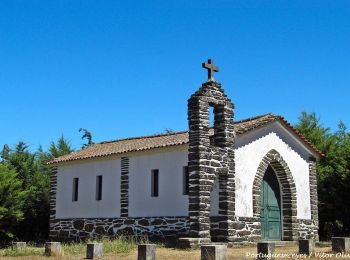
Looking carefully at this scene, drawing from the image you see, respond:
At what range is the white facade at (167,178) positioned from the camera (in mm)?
20219

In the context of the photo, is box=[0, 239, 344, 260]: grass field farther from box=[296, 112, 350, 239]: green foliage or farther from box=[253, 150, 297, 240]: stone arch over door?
box=[296, 112, 350, 239]: green foliage

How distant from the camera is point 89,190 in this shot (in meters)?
24.3

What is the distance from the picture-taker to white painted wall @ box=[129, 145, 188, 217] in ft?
67.6

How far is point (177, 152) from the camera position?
68.5ft

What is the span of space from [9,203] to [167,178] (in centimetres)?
935

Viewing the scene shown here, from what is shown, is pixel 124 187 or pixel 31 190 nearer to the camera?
pixel 124 187

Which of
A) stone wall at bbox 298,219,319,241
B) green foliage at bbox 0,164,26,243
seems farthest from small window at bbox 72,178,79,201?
stone wall at bbox 298,219,319,241

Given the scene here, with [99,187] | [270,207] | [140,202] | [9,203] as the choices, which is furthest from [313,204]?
[9,203]

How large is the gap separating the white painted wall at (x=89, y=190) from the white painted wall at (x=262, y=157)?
5.91 metres

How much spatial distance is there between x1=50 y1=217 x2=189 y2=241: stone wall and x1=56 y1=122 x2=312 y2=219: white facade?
0.25m

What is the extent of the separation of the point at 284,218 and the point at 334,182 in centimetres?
476

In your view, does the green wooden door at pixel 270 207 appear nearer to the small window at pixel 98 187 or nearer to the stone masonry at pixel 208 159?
the stone masonry at pixel 208 159

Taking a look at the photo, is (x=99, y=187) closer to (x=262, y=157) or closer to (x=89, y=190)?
(x=89, y=190)

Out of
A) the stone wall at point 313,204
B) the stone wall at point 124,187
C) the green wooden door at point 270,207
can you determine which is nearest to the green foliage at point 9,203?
the stone wall at point 124,187
